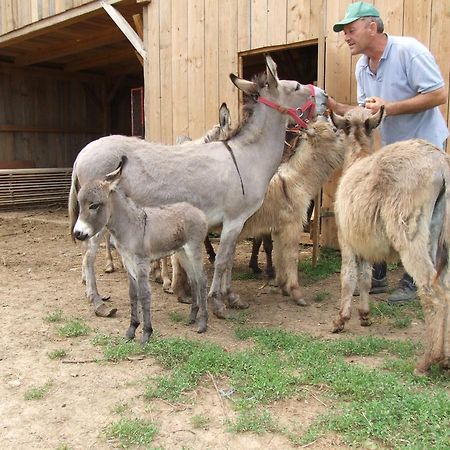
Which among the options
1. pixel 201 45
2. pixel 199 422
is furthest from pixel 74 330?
pixel 201 45

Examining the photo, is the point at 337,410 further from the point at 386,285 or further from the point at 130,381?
the point at 386,285

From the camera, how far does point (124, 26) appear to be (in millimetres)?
8008

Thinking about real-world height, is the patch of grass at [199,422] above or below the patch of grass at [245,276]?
above

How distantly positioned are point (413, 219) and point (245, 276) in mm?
3248

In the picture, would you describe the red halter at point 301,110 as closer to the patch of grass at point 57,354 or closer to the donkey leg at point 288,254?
the donkey leg at point 288,254

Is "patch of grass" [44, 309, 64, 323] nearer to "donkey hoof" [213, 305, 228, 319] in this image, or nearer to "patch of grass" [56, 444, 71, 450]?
"donkey hoof" [213, 305, 228, 319]

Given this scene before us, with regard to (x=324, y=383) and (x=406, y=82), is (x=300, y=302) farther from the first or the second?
(x=406, y=82)

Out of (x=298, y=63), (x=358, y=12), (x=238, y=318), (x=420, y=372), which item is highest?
(x=298, y=63)

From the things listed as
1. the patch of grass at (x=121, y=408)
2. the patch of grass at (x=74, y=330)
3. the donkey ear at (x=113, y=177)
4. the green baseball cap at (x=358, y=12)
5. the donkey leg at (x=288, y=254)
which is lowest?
the patch of grass at (x=74, y=330)

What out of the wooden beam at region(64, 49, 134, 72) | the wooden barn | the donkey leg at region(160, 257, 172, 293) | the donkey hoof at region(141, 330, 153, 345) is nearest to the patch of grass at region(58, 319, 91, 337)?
the donkey hoof at region(141, 330, 153, 345)

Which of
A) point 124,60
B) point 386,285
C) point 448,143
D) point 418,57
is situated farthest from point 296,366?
point 124,60

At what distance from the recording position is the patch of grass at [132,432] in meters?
2.42

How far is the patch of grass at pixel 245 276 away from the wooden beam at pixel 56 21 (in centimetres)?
500

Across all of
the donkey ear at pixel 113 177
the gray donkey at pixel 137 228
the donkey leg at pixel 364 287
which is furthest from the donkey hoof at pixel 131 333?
the donkey leg at pixel 364 287
